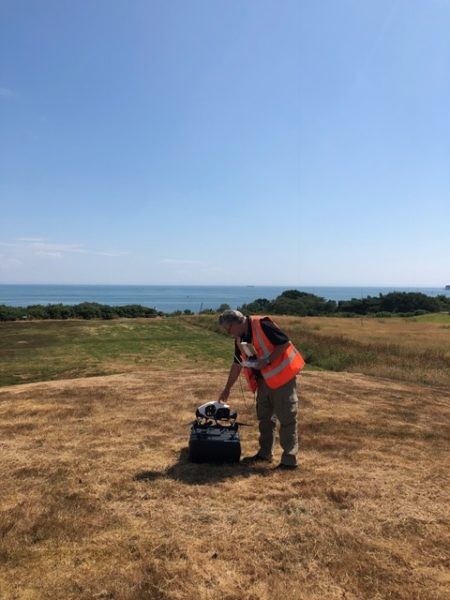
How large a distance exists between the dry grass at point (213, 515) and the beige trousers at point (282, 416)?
Answer: 28cm

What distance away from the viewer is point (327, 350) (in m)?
19.9

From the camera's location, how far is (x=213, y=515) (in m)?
4.15

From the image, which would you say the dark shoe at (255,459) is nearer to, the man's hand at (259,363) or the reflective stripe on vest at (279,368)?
the reflective stripe on vest at (279,368)

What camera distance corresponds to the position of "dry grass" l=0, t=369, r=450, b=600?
3.20 metres

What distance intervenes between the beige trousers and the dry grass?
28 centimetres

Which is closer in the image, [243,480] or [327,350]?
[243,480]

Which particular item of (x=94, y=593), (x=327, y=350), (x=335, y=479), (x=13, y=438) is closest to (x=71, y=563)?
(x=94, y=593)

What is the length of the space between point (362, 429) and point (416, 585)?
4187mm

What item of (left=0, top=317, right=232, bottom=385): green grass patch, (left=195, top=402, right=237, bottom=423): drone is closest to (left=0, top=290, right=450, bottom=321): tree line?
(left=0, top=317, right=232, bottom=385): green grass patch

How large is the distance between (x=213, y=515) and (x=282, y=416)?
5.22ft

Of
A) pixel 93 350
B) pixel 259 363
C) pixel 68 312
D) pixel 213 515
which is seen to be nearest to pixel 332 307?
pixel 68 312

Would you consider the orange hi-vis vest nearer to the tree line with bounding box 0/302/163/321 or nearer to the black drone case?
the black drone case

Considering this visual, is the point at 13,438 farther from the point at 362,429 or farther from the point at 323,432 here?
the point at 362,429

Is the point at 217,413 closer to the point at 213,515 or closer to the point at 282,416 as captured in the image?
the point at 282,416
